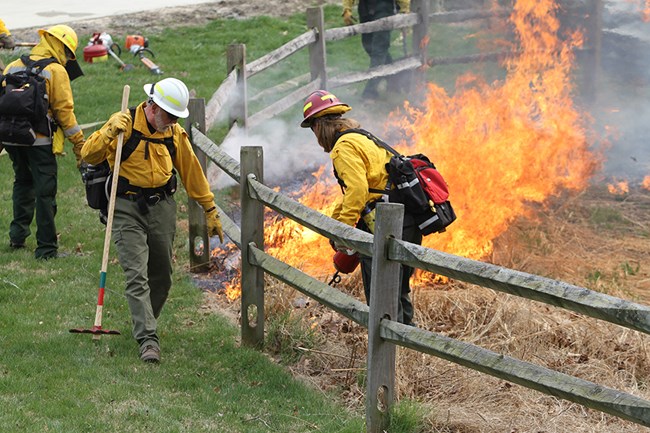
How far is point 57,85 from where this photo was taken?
8.70 metres

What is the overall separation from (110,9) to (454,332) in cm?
1282

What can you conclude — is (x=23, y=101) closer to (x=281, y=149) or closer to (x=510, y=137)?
(x=281, y=149)

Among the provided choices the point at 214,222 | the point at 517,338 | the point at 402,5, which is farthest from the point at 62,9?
the point at 517,338

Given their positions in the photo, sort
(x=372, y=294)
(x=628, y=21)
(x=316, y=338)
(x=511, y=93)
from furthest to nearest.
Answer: (x=628, y=21), (x=511, y=93), (x=316, y=338), (x=372, y=294)

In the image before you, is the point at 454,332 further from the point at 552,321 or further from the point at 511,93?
the point at 511,93

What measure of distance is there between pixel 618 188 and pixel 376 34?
4916 millimetres

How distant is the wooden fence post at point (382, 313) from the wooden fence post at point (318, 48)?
26.2 feet

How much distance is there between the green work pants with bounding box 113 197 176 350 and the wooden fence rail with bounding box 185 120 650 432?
570mm

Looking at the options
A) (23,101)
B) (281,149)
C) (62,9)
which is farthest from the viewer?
(62,9)

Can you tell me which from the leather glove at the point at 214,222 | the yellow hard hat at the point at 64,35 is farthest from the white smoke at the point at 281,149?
the leather glove at the point at 214,222

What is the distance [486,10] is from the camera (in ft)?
47.6

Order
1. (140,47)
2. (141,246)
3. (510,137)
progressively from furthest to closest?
1. (140,47)
2. (510,137)
3. (141,246)

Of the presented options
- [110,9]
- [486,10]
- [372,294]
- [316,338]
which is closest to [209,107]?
[316,338]

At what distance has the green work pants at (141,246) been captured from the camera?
22.3 feet
